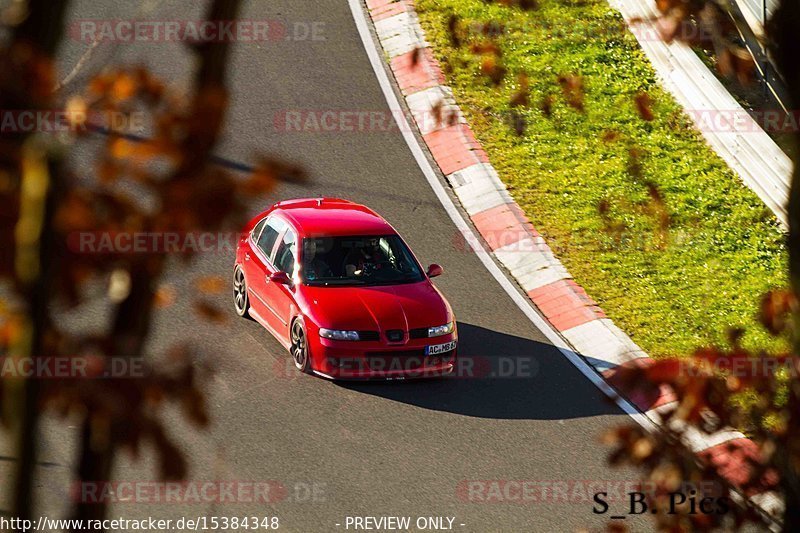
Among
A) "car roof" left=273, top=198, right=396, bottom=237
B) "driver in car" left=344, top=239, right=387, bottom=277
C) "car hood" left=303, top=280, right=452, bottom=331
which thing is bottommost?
"car hood" left=303, top=280, right=452, bottom=331

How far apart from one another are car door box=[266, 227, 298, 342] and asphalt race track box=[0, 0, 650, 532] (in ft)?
1.16

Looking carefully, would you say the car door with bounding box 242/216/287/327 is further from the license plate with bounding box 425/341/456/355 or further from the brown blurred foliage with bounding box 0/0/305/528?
the brown blurred foliage with bounding box 0/0/305/528

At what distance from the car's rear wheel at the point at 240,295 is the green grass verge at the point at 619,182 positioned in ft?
11.3

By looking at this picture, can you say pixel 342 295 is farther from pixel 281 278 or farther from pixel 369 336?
pixel 281 278

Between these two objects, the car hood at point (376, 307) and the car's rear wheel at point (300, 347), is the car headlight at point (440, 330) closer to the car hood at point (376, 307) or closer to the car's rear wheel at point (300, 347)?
the car hood at point (376, 307)

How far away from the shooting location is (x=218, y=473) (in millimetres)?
10531

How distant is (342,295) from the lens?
40.5ft

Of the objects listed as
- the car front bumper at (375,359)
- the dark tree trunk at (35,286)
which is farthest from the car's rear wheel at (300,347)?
the dark tree trunk at (35,286)

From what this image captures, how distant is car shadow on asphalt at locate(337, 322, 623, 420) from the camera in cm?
1184

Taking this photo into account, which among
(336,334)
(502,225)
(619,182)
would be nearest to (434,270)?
(336,334)

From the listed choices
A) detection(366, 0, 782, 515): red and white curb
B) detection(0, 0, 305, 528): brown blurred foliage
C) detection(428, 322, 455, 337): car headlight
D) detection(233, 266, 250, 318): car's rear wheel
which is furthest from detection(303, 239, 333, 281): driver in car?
detection(0, 0, 305, 528): brown blurred foliage

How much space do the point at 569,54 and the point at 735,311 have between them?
603cm

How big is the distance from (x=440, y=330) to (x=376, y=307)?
71 centimetres

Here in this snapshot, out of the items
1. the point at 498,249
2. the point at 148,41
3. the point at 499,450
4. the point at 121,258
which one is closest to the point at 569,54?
the point at 498,249
